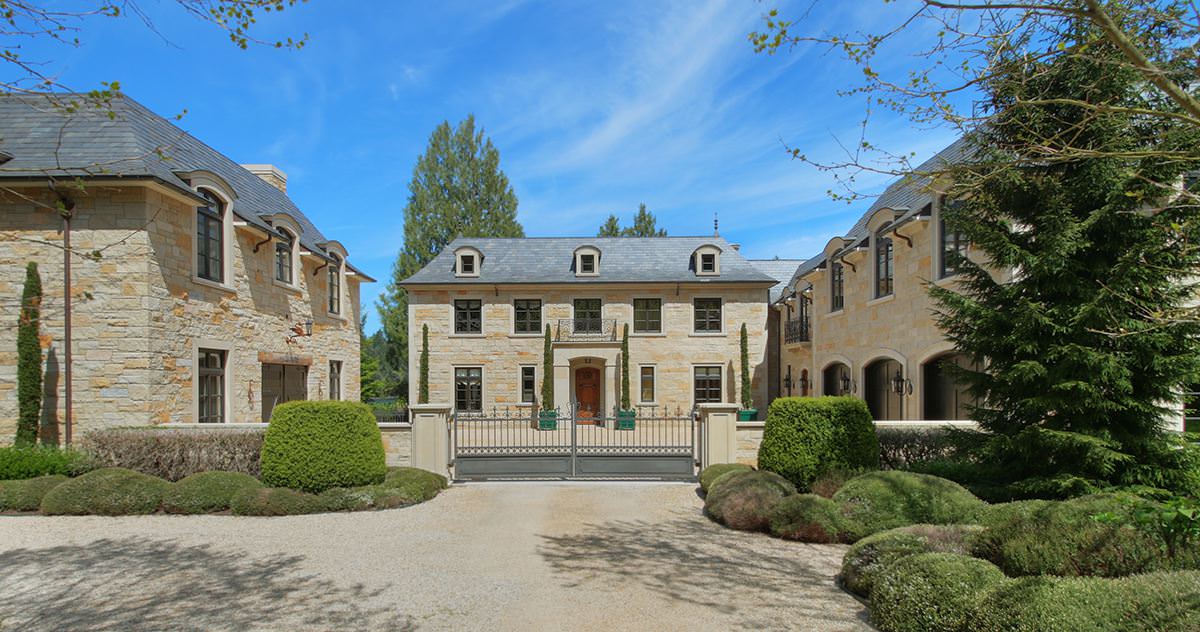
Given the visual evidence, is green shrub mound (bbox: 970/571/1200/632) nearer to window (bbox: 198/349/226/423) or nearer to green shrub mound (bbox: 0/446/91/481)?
green shrub mound (bbox: 0/446/91/481)

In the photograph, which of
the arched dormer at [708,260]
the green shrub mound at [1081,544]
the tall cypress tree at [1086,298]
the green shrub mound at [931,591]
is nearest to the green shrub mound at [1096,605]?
the green shrub mound at [931,591]

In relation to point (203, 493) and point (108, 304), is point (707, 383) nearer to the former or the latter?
point (203, 493)

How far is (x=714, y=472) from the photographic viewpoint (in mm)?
10703

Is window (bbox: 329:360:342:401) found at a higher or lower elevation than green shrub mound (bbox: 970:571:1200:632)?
higher

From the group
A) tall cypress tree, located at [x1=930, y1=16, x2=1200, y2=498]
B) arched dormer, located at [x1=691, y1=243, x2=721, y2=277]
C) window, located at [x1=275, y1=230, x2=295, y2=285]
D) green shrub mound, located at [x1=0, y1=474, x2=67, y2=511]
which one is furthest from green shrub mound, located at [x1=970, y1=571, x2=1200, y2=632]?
arched dormer, located at [x1=691, y1=243, x2=721, y2=277]

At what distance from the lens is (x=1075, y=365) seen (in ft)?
24.3

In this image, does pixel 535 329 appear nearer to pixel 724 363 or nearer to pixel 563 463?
pixel 724 363

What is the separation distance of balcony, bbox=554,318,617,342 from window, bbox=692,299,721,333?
11.7 ft

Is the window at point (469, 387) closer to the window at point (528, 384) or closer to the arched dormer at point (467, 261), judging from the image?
the window at point (528, 384)

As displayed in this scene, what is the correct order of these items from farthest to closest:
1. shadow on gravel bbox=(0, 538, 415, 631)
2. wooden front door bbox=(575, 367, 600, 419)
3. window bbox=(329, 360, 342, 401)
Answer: wooden front door bbox=(575, 367, 600, 419), window bbox=(329, 360, 342, 401), shadow on gravel bbox=(0, 538, 415, 631)

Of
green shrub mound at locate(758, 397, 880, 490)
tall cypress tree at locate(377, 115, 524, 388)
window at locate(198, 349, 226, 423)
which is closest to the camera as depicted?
green shrub mound at locate(758, 397, 880, 490)

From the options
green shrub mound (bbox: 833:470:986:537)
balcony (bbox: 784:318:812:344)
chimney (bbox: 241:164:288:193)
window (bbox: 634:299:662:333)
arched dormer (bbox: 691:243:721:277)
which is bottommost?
green shrub mound (bbox: 833:470:986:537)

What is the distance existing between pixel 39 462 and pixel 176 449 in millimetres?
1953

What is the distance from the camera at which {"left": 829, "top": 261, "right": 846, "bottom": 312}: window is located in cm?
1888
